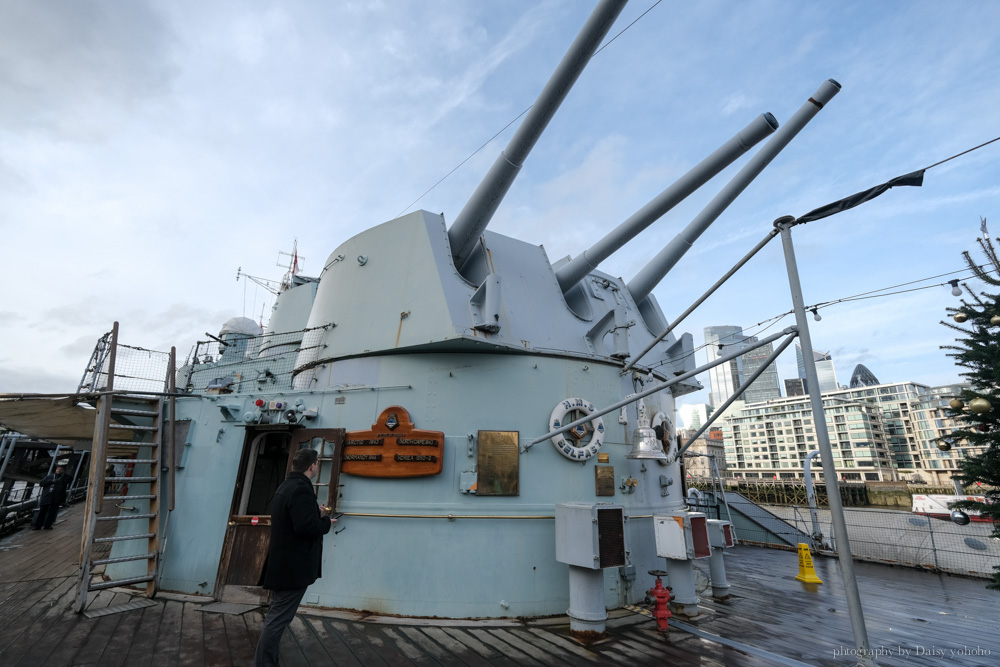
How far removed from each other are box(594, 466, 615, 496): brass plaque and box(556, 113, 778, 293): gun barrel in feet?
10.9

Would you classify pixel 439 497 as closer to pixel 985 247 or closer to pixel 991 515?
pixel 991 515

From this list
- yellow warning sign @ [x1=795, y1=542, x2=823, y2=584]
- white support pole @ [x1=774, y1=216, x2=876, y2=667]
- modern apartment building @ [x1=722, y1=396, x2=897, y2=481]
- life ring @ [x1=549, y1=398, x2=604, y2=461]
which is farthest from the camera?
modern apartment building @ [x1=722, y1=396, x2=897, y2=481]

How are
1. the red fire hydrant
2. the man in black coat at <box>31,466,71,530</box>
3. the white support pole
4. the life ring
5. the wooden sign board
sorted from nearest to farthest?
→ the white support pole < the red fire hydrant < the wooden sign board < the life ring < the man in black coat at <box>31,466,71,530</box>

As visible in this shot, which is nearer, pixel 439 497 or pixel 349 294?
pixel 439 497

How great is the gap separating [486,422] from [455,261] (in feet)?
9.20

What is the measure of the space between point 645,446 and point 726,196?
4607mm

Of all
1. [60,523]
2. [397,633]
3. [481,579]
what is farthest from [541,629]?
[60,523]

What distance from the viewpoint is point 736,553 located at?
38.6ft

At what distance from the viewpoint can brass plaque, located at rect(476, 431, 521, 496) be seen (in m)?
6.44

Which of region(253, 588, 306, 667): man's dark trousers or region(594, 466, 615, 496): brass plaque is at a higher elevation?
region(594, 466, 615, 496): brass plaque

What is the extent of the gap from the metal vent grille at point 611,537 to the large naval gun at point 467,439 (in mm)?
29

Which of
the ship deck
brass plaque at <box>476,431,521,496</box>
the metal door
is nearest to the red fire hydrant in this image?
the ship deck

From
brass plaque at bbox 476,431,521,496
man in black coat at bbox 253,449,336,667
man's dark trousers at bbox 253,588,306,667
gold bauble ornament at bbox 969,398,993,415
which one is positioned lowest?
man's dark trousers at bbox 253,588,306,667

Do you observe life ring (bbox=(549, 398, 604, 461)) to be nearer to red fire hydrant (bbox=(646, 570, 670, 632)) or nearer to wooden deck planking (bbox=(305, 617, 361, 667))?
red fire hydrant (bbox=(646, 570, 670, 632))
